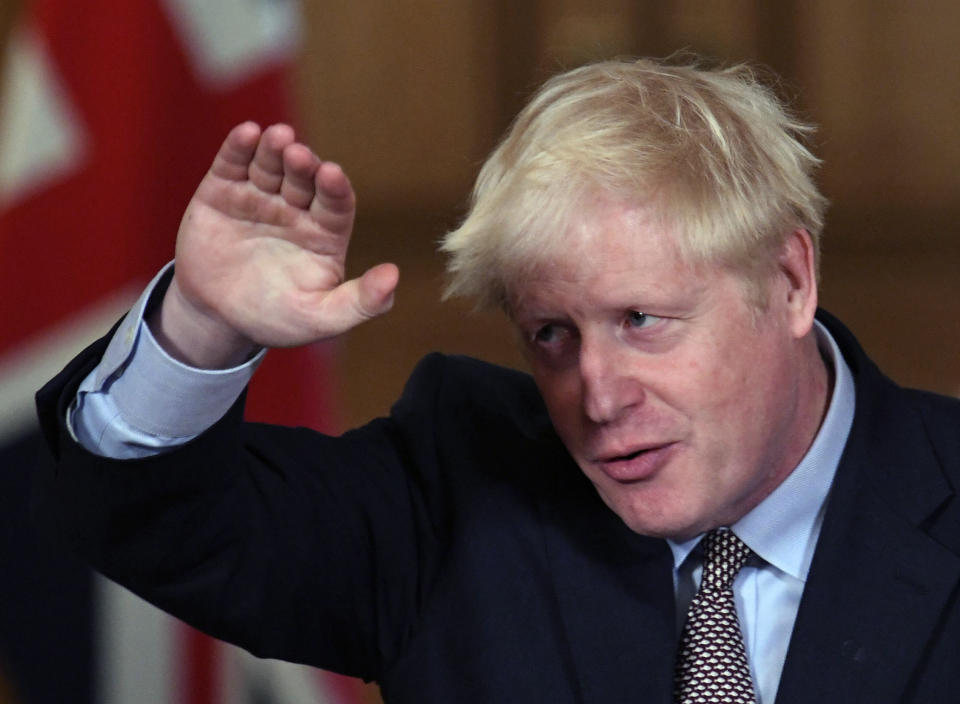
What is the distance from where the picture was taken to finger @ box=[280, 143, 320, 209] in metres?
1.00

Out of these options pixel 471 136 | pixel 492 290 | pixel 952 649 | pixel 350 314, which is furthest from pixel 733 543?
pixel 471 136

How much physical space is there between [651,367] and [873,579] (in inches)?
11.0

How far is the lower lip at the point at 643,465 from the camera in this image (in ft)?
4.06

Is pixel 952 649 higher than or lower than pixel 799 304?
lower

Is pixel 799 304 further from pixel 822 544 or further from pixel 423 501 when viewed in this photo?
pixel 423 501

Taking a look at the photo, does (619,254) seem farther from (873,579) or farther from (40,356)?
(40,356)

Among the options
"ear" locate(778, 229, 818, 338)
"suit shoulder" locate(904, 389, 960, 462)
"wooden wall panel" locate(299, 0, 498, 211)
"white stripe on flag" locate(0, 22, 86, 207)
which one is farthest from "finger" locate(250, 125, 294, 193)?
"wooden wall panel" locate(299, 0, 498, 211)

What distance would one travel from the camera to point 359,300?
1.02 meters

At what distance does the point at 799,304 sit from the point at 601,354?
0.74 feet

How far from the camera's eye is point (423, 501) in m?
1.38

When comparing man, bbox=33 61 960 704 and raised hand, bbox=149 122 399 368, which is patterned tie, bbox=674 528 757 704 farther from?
raised hand, bbox=149 122 399 368

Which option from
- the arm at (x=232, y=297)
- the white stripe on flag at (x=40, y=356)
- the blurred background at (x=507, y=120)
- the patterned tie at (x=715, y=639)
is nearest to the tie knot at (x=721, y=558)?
the patterned tie at (x=715, y=639)

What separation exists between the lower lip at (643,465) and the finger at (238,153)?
0.42 meters

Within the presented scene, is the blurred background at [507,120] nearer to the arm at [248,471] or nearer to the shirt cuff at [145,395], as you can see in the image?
the arm at [248,471]
